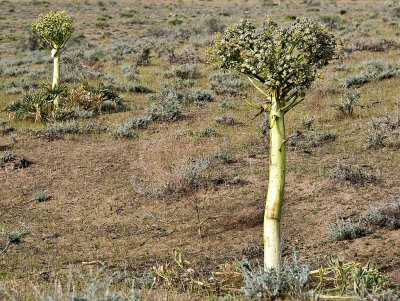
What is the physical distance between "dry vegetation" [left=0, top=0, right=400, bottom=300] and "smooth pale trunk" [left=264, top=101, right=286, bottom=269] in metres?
0.48

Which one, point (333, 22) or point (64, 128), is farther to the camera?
point (333, 22)

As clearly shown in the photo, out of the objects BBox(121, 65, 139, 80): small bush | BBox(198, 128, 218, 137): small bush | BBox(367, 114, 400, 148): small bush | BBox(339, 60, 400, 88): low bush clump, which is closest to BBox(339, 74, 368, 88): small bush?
BBox(339, 60, 400, 88): low bush clump

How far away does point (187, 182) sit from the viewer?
8242 mm

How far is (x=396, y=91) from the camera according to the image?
44.8ft

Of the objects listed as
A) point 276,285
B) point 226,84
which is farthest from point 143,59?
point 276,285

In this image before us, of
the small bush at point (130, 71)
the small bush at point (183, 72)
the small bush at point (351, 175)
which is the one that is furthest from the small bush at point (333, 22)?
the small bush at point (351, 175)

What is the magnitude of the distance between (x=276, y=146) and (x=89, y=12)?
1886 inches

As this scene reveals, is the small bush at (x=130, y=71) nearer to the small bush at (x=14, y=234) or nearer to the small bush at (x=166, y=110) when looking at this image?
the small bush at (x=166, y=110)

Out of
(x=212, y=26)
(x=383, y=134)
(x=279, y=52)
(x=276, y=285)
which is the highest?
(x=212, y=26)

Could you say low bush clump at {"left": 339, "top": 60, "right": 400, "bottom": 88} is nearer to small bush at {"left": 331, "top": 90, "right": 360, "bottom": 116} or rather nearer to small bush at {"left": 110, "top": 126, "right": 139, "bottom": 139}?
small bush at {"left": 331, "top": 90, "right": 360, "bottom": 116}

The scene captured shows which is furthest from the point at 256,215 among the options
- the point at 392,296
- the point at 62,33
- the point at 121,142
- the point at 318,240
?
the point at 62,33

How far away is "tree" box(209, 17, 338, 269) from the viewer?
438 cm

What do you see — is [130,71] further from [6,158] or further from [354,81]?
[6,158]

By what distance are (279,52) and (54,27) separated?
1010 cm
